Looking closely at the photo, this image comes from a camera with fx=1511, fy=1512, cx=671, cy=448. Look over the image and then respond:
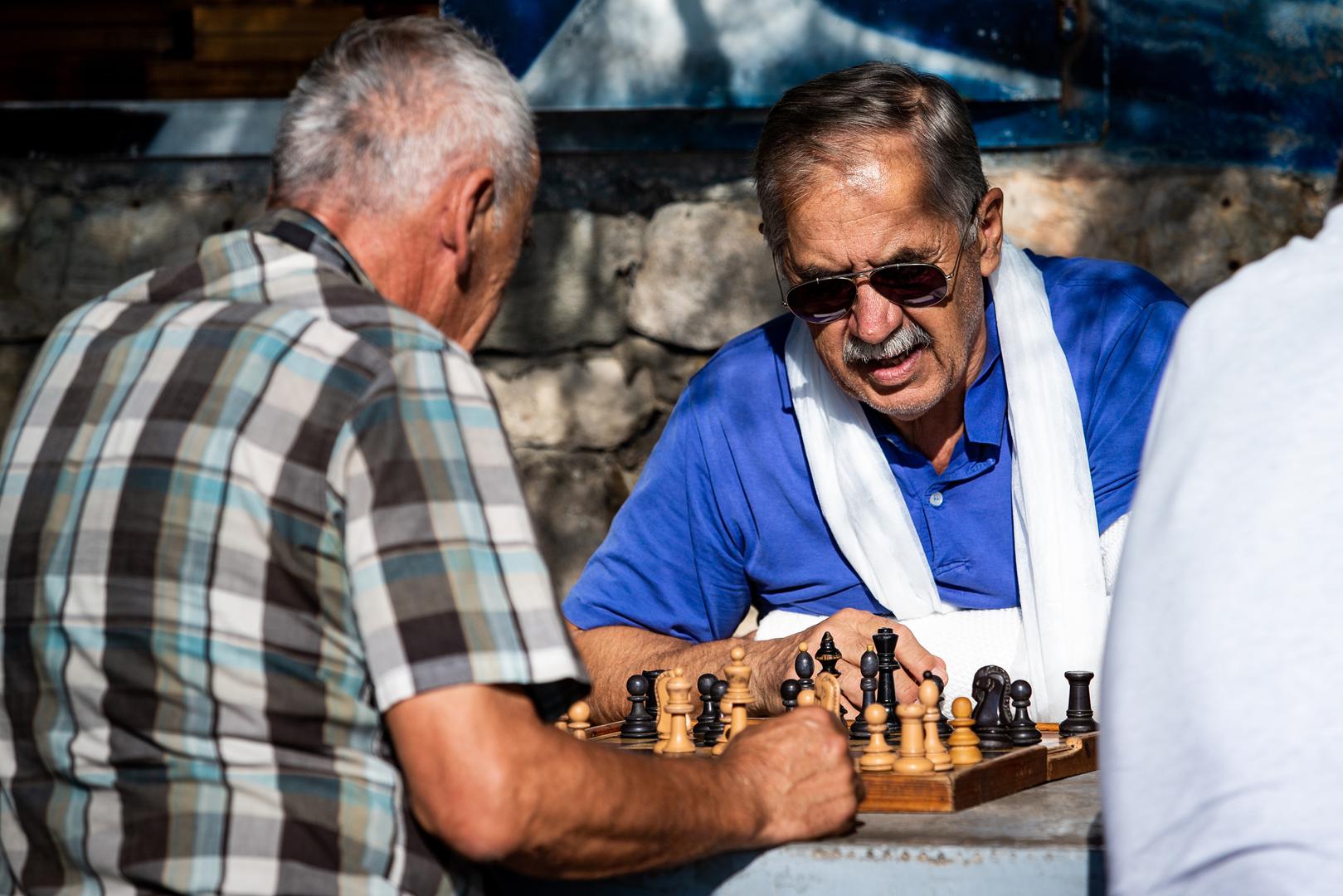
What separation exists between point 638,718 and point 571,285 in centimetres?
219

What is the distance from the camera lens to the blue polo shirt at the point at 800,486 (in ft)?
9.89

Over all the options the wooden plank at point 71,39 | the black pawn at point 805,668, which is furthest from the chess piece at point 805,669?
the wooden plank at point 71,39

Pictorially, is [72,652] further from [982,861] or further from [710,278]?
[710,278]

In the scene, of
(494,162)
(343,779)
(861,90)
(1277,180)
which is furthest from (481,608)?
(1277,180)

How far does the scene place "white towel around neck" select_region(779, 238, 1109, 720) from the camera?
2.79 m

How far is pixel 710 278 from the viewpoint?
434cm

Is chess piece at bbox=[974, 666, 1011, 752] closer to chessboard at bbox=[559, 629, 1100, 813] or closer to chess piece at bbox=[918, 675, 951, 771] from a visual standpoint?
chessboard at bbox=[559, 629, 1100, 813]

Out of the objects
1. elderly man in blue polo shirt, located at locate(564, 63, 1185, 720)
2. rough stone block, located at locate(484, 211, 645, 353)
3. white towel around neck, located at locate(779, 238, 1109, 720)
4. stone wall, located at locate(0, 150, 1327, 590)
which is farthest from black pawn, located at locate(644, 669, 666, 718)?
rough stone block, located at locate(484, 211, 645, 353)

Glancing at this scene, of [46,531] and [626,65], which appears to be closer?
[46,531]

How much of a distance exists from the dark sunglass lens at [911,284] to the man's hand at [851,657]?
1.97 feet

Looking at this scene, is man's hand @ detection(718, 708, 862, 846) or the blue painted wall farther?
the blue painted wall

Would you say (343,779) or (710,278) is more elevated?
(710,278)

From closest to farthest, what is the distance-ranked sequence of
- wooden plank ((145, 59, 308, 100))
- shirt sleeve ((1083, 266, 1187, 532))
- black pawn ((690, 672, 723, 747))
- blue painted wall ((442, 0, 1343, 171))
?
1. black pawn ((690, 672, 723, 747))
2. shirt sleeve ((1083, 266, 1187, 532))
3. blue painted wall ((442, 0, 1343, 171))
4. wooden plank ((145, 59, 308, 100))

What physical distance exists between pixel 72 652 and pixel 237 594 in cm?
21
